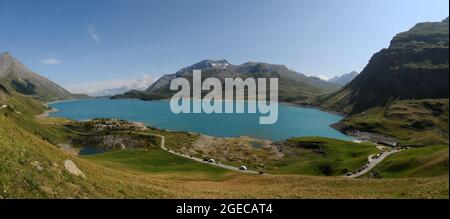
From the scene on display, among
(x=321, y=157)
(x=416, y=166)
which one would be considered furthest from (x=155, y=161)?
(x=416, y=166)

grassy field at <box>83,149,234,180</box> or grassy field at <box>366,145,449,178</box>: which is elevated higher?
grassy field at <box>366,145,449,178</box>

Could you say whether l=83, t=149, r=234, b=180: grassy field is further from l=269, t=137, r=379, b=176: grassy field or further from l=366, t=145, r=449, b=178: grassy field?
l=366, t=145, r=449, b=178: grassy field

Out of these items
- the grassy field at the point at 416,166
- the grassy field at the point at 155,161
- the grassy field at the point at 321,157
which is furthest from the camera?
the grassy field at the point at 321,157

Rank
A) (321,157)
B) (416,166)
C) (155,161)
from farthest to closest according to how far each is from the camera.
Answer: (321,157), (155,161), (416,166)

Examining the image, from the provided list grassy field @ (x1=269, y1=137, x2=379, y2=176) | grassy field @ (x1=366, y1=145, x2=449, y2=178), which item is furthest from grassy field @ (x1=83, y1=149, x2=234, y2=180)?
grassy field @ (x1=366, y1=145, x2=449, y2=178)

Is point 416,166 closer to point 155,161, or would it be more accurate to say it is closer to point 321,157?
point 321,157

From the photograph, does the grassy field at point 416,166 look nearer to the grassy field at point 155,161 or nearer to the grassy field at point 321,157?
the grassy field at point 321,157

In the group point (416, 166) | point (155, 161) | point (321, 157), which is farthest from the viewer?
point (321, 157)

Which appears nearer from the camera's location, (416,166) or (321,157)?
(416,166)

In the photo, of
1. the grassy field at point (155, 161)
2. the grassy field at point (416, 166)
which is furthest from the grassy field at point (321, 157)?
the grassy field at point (155, 161)

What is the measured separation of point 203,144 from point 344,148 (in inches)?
2649

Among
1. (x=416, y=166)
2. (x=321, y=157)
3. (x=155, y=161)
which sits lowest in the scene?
(x=321, y=157)

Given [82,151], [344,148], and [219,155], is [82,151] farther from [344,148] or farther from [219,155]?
[344,148]

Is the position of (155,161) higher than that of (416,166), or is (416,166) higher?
(416,166)
